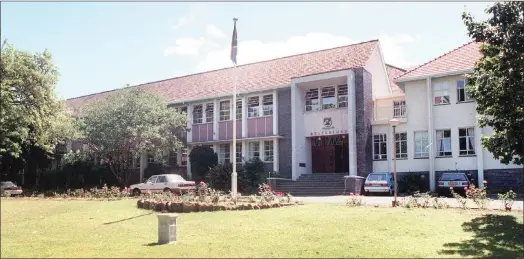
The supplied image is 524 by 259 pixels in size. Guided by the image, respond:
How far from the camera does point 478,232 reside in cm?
1328

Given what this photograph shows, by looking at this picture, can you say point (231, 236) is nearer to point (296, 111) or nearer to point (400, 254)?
point (400, 254)

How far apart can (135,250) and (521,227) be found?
10.4 meters

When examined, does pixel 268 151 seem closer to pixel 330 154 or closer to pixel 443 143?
pixel 330 154

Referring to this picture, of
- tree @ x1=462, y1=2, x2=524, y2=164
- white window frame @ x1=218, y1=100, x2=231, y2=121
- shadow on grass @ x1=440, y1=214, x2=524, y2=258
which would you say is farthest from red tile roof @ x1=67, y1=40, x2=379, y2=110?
shadow on grass @ x1=440, y1=214, x2=524, y2=258

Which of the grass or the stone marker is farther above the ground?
the stone marker

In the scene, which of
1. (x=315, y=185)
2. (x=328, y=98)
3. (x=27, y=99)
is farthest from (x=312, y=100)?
(x=27, y=99)

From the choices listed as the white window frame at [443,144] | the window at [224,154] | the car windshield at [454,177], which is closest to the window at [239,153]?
the window at [224,154]

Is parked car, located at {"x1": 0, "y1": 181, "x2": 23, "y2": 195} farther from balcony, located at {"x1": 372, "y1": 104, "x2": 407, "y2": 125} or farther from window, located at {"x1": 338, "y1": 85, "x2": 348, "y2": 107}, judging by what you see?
balcony, located at {"x1": 372, "y1": 104, "x2": 407, "y2": 125}

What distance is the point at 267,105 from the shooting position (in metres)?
33.6

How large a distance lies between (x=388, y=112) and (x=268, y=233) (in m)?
20.1

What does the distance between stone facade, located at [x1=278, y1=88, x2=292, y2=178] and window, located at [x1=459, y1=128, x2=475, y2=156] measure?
1008 centimetres

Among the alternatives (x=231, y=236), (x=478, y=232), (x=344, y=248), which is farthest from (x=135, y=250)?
(x=478, y=232)

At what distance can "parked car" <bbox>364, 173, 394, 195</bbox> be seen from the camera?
26297mm

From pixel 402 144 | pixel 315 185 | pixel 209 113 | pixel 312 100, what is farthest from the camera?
pixel 209 113
